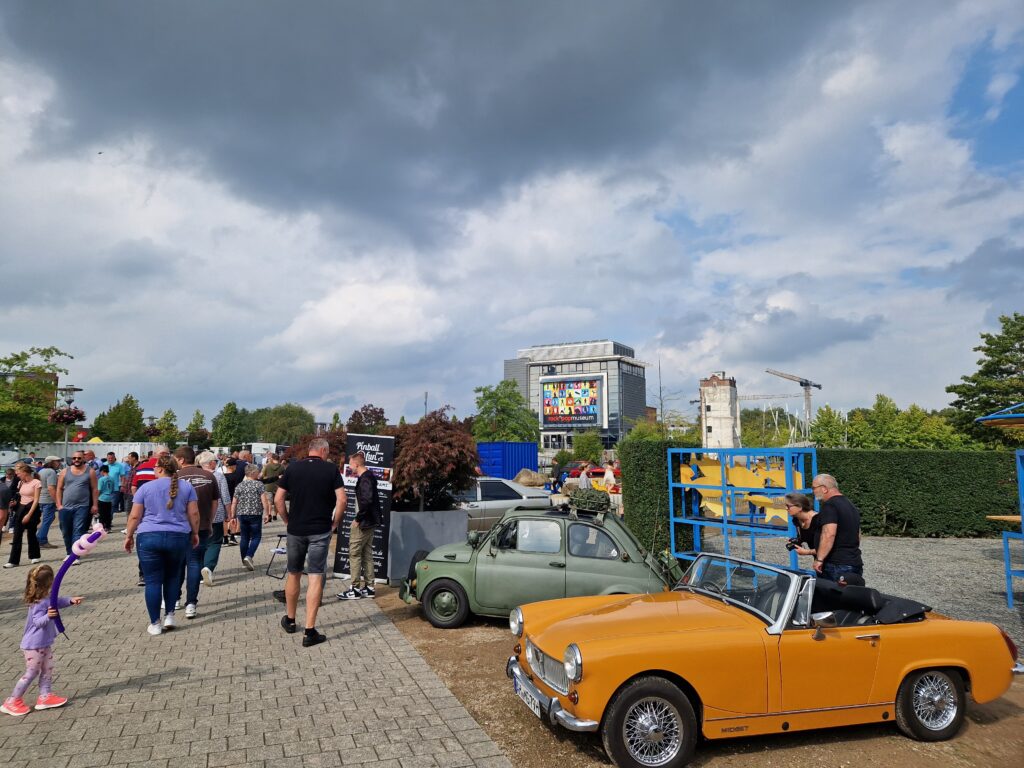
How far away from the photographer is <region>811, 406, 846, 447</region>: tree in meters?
45.2

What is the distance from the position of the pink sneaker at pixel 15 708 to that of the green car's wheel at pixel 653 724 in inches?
164

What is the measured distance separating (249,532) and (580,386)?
12194 cm

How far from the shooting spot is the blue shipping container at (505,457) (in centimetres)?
3578

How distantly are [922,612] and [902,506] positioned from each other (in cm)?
1430

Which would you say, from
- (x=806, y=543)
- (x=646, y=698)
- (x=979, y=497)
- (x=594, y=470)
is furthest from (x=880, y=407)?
(x=646, y=698)

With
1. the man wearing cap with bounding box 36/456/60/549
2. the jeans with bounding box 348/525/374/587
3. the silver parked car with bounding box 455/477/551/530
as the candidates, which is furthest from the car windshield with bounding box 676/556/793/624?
the man wearing cap with bounding box 36/456/60/549

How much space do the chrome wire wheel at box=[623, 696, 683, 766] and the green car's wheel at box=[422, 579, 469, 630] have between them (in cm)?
358

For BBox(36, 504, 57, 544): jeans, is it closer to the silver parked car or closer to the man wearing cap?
the man wearing cap

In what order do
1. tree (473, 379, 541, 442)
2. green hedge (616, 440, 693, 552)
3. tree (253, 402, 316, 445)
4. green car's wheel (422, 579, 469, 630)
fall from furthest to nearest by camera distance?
tree (253, 402, 316, 445) < tree (473, 379, 541, 442) < green hedge (616, 440, 693, 552) < green car's wheel (422, 579, 469, 630)

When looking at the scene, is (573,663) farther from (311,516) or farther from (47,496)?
(47,496)

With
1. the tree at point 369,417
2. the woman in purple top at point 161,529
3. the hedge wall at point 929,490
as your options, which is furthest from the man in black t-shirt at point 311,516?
the tree at point 369,417

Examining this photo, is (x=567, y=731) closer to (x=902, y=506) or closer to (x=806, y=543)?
(x=806, y=543)

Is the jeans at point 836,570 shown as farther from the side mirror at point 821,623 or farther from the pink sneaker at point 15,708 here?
the pink sneaker at point 15,708

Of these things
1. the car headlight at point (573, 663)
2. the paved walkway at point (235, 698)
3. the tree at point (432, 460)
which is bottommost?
the paved walkway at point (235, 698)
